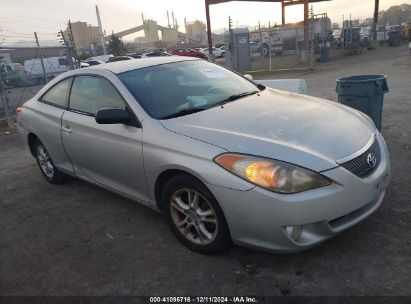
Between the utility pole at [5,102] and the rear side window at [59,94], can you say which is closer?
the rear side window at [59,94]

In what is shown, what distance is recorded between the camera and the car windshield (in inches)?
140

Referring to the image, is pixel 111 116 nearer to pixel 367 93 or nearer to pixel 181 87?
pixel 181 87

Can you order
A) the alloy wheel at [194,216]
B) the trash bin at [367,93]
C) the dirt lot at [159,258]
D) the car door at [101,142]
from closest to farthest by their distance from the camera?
the dirt lot at [159,258], the alloy wheel at [194,216], the car door at [101,142], the trash bin at [367,93]

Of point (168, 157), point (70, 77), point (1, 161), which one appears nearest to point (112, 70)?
point (70, 77)

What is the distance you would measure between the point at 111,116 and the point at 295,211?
179 cm

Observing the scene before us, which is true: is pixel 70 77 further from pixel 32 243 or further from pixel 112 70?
pixel 32 243

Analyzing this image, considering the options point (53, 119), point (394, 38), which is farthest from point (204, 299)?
point (394, 38)

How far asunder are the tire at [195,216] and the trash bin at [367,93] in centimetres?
370

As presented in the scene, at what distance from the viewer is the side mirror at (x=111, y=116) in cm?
342

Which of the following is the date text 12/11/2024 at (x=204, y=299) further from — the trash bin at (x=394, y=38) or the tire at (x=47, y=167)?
the trash bin at (x=394, y=38)

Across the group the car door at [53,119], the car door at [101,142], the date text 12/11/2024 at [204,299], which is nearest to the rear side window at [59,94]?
the car door at [53,119]

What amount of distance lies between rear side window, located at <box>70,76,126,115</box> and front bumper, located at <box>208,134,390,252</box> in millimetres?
1551

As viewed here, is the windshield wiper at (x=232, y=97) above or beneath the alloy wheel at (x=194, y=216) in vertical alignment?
above

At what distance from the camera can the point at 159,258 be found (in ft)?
10.8
